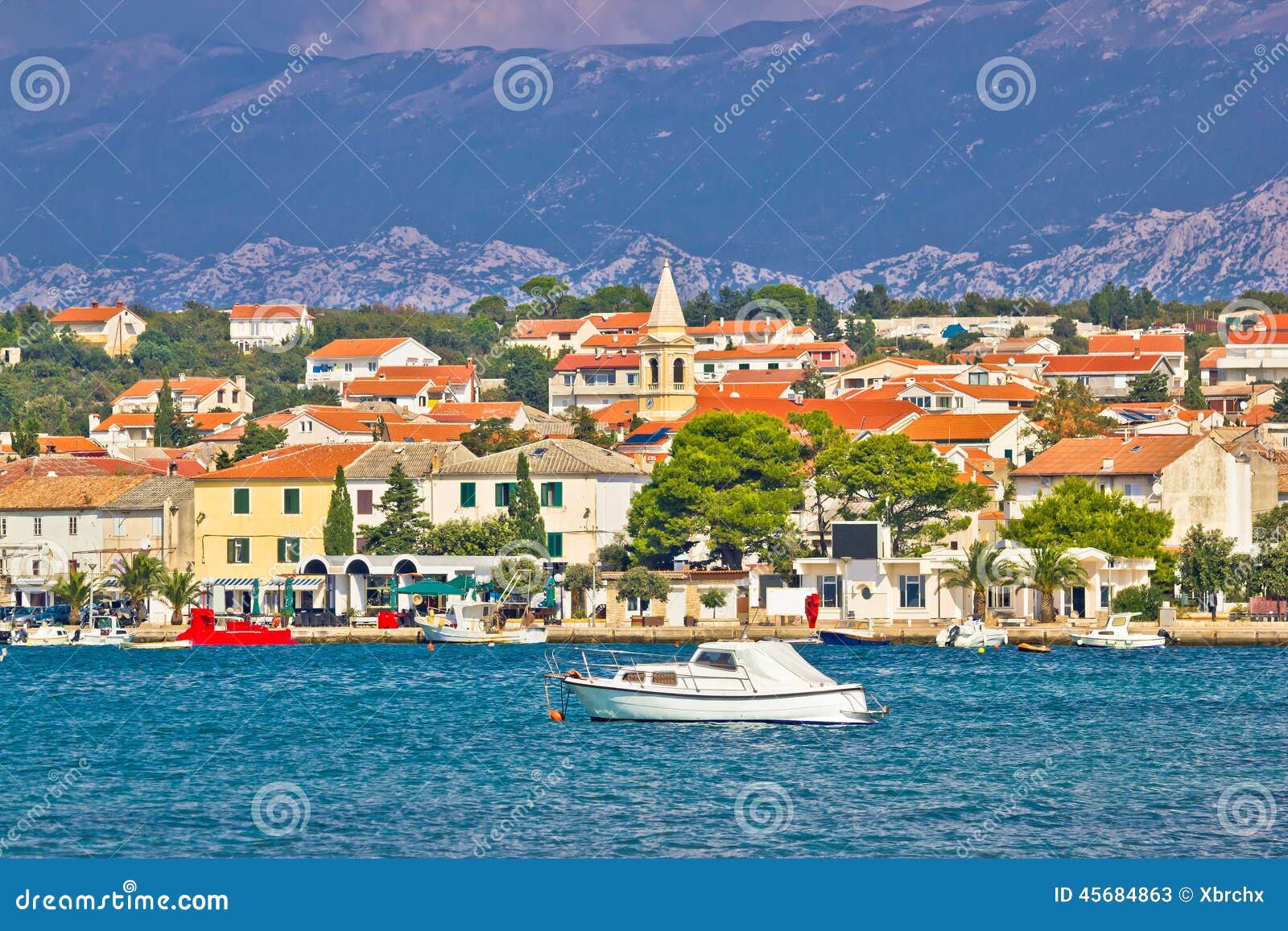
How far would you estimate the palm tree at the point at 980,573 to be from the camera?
5997 centimetres

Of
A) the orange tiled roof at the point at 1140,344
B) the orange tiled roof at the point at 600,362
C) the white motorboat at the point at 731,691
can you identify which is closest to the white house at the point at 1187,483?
the white motorboat at the point at 731,691

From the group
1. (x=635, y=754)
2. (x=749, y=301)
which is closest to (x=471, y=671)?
(x=635, y=754)

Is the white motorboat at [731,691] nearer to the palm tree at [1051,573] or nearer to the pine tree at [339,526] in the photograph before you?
the palm tree at [1051,573]

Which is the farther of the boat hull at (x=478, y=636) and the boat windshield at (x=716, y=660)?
the boat hull at (x=478, y=636)

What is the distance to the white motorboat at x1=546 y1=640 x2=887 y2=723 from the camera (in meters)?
36.4

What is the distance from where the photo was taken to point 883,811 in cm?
2814

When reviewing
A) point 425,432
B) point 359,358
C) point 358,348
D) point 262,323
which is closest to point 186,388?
point 359,358

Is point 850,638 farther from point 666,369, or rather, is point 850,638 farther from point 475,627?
point 666,369

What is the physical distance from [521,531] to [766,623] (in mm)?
10048

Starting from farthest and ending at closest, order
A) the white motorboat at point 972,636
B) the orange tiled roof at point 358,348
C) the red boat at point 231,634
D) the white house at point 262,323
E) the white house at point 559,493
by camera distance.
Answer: the white house at point 262,323 → the orange tiled roof at point 358,348 → the white house at point 559,493 → the red boat at point 231,634 → the white motorboat at point 972,636

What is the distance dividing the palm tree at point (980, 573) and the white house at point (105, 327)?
396ft

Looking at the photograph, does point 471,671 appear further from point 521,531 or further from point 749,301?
point 749,301

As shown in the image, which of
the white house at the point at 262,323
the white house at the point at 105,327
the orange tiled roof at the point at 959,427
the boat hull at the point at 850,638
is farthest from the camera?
the white house at the point at 262,323

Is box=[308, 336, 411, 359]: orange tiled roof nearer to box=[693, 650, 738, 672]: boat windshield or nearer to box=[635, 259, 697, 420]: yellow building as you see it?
box=[635, 259, 697, 420]: yellow building
